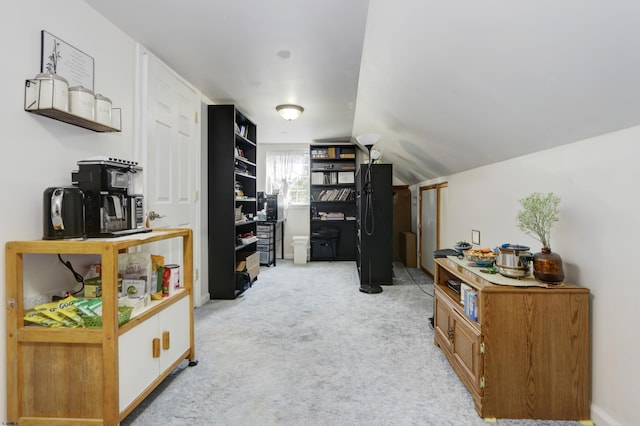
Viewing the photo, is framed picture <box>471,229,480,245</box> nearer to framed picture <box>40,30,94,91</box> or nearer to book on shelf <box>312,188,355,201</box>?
book on shelf <box>312,188,355,201</box>

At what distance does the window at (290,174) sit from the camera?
6.39 metres

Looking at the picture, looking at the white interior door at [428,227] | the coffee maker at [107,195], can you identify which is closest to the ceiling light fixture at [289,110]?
the white interior door at [428,227]

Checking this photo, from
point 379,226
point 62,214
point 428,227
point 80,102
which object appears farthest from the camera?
point 428,227

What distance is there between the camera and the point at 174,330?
1.93 m

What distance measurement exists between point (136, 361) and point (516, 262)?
2.05 m

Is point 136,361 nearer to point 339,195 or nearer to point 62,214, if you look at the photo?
point 62,214

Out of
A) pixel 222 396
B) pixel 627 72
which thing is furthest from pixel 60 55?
pixel 627 72

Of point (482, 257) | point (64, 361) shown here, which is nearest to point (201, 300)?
point (64, 361)

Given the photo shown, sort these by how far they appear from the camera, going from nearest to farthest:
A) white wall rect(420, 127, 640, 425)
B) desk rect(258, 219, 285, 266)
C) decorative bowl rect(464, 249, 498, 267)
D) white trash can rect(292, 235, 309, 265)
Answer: white wall rect(420, 127, 640, 425) < decorative bowl rect(464, 249, 498, 267) < desk rect(258, 219, 285, 266) < white trash can rect(292, 235, 309, 265)

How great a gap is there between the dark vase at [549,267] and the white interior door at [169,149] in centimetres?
253

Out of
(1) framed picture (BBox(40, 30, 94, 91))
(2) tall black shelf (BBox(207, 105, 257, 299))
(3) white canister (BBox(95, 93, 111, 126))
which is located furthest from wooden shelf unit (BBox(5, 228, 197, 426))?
(2) tall black shelf (BBox(207, 105, 257, 299))

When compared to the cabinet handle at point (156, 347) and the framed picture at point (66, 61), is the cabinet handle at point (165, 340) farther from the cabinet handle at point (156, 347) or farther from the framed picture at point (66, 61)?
the framed picture at point (66, 61)

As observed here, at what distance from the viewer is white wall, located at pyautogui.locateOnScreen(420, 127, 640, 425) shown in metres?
1.33

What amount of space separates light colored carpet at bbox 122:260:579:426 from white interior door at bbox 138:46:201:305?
0.97 m
